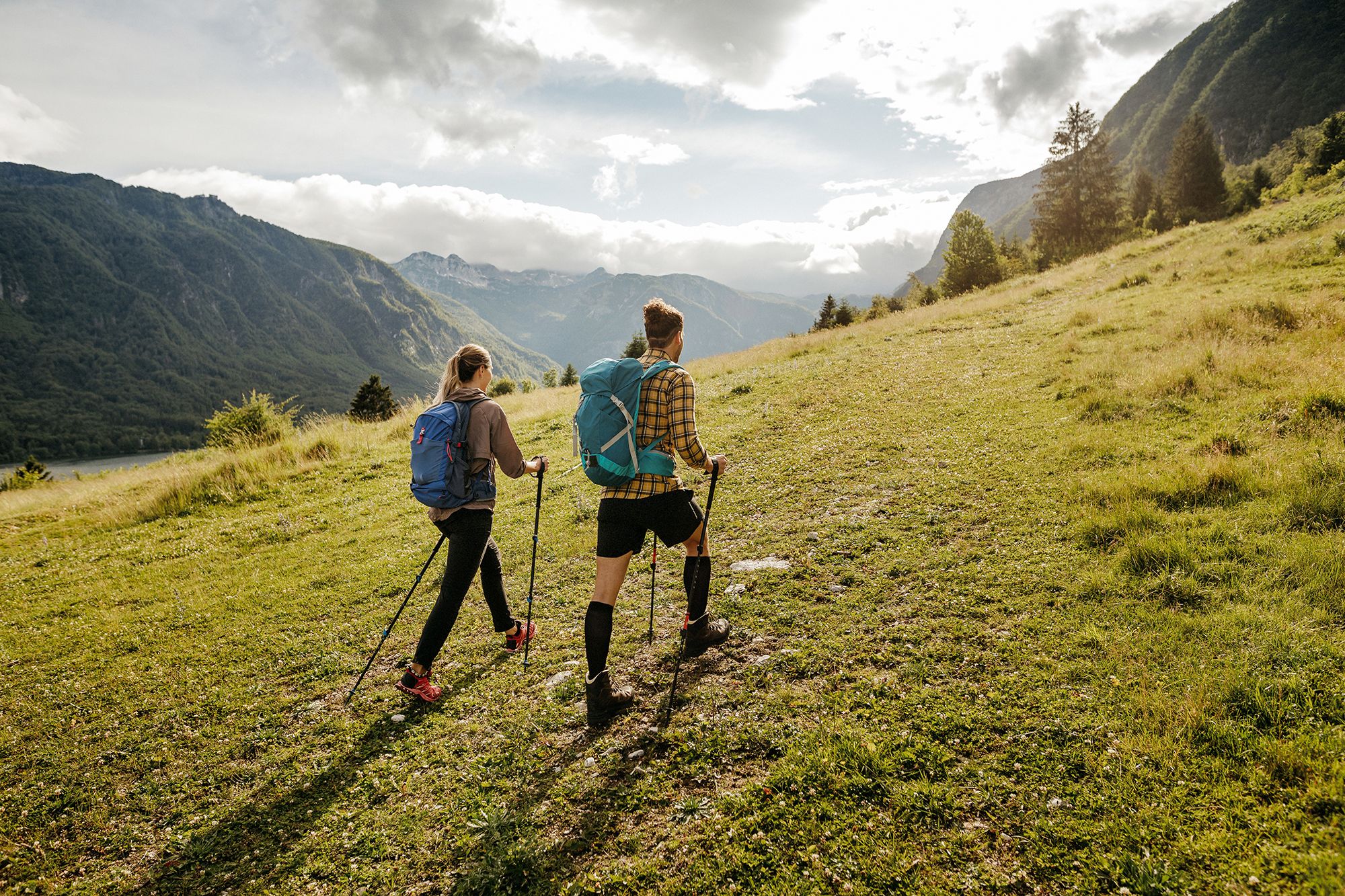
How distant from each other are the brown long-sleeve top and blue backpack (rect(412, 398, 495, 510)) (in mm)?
81

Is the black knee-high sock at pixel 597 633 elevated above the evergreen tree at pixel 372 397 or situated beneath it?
situated beneath

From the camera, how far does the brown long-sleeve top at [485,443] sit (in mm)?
5820

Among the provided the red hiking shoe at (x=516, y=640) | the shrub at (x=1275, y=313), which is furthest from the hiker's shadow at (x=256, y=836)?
the shrub at (x=1275, y=313)

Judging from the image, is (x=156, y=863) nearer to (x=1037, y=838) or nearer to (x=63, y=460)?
(x=1037, y=838)

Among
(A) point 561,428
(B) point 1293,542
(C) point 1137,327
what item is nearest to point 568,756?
(B) point 1293,542

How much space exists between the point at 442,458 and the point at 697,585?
115 inches

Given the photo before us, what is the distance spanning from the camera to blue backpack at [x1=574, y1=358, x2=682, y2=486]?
507cm

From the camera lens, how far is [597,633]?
5191 millimetres

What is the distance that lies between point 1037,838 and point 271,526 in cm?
1453

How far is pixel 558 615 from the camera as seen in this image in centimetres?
759

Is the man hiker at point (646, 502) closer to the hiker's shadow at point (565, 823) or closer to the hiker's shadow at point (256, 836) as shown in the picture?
the hiker's shadow at point (565, 823)

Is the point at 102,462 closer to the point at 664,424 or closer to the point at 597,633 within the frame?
the point at 597,633

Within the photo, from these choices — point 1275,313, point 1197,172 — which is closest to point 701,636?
point 1275,313

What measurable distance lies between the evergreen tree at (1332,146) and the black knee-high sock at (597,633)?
67891 millimetres
